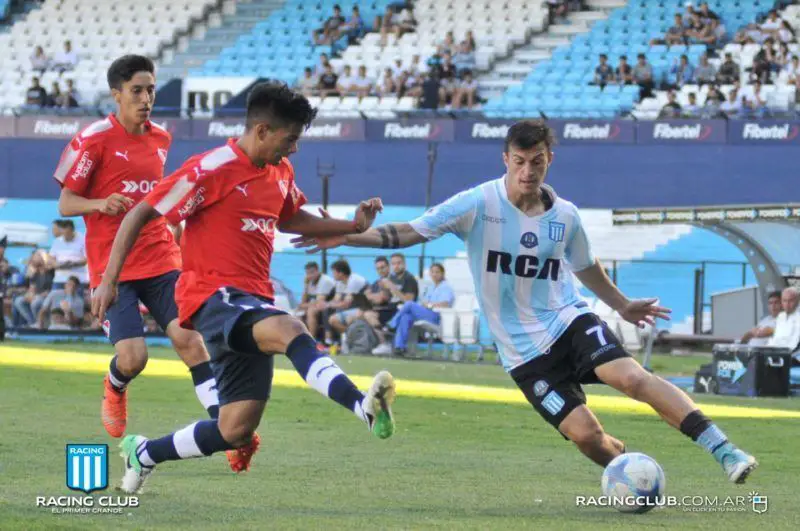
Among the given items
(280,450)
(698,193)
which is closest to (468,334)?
(698,193)

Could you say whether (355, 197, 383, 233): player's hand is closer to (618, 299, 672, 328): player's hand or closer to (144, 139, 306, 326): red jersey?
(144, 139, 306, 326): red jersey

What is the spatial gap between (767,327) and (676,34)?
14703 mm

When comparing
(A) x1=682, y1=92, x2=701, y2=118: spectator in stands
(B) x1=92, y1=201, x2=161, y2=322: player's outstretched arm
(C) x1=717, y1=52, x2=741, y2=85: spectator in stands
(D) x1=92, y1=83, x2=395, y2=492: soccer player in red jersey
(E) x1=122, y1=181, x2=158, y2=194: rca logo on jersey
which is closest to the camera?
(D) x1=92, y1=83, x2=395, y2=492: soccer player in red jersey

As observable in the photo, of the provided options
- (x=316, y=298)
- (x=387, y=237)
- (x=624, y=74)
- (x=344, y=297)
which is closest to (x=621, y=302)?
(x=387, y=237)

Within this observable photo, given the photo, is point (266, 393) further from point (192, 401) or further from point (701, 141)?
point (701, 141)

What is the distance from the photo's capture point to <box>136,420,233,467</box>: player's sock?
7.84 m

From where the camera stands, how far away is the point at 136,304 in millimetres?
9961

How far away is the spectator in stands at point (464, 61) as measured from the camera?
113ft

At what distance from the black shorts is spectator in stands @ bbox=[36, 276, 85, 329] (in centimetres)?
1787

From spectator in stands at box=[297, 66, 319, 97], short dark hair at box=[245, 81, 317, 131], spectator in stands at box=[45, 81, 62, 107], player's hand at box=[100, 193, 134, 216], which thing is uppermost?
short dark hair at box=[245, 81, 317, 131]

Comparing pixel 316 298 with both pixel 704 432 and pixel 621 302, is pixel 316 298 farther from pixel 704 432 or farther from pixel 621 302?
pixel 704 432

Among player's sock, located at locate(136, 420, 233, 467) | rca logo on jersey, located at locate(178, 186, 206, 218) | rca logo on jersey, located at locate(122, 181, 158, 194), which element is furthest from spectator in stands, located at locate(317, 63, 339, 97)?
rca logo on jersey, located at locate(178, 186, 206, 218)

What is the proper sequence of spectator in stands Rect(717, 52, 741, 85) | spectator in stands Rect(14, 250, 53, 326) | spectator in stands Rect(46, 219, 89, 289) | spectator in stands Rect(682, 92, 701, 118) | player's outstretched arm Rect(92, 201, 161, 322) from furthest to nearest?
spectator in stands Rect(717, 52, 741, 85) → spectator in stands Rect(682, 92, 701, 118) → spectator in stands Rect(14, 250, 53, 326) → spectator in stands Rect(46, 219, 89, 289) → player's outstretched arm Rect(92, 201, 161, 322)

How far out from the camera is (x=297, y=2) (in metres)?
40.7
